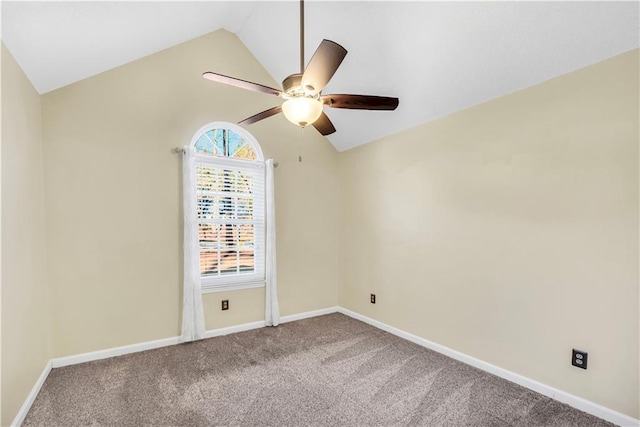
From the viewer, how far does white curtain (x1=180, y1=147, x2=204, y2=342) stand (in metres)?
3.19

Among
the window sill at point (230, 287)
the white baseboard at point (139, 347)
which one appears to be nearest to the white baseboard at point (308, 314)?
the white baseboard at point (139, 347)

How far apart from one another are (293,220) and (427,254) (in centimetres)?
173

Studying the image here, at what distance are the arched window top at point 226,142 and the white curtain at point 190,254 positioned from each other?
0.24 metres

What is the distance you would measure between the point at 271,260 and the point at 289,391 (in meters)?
1.66

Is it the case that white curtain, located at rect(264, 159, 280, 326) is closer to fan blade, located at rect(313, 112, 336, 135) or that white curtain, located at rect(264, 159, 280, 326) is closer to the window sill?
the window sill

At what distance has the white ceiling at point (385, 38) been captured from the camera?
1.92 m

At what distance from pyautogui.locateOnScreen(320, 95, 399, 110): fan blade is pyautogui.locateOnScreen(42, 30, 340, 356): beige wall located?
6.14 feet

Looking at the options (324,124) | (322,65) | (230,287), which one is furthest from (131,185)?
(322,65)

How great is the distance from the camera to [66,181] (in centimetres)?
275

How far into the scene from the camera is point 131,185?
3021 mm

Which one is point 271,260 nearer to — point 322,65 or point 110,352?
point 110,352

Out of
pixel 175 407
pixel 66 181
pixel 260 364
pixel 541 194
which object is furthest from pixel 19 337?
pixel 541 194

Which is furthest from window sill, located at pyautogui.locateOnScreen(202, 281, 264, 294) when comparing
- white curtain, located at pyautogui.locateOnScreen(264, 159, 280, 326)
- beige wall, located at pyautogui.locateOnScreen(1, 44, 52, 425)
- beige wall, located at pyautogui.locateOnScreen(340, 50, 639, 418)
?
beige wall, located at pyautogui.locateOnScreen(340, 50, 639, 418)

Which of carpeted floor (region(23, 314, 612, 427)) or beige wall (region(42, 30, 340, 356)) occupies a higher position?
beige wall (region(42, 30, 340, 356))
